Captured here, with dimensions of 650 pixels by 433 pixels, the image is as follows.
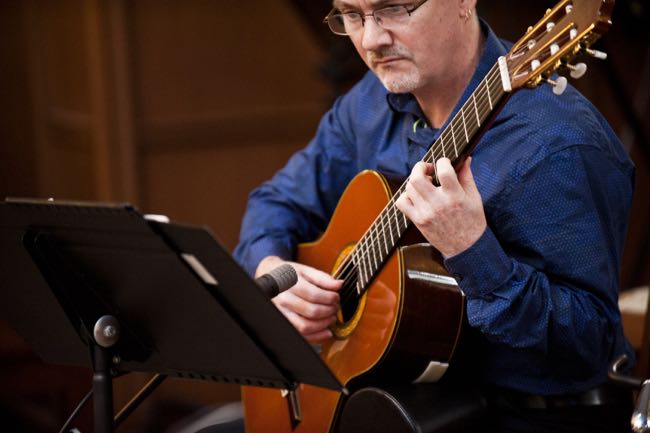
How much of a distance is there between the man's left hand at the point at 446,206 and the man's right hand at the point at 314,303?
356 mm

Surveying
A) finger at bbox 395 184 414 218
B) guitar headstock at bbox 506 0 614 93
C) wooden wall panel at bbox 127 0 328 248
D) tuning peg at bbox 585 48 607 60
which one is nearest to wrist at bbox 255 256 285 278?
finger at bbox 395 184 414 218

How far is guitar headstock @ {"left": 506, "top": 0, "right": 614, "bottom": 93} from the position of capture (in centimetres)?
124

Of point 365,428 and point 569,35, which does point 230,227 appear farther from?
point 569,35

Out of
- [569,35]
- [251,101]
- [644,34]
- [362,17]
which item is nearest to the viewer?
[569,35]

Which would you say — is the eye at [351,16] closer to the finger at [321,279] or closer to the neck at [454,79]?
the neck at [454,79]

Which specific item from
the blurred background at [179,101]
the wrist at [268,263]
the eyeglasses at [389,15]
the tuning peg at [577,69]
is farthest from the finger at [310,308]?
the blurred background at [179,101]

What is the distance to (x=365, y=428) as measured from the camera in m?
1.61

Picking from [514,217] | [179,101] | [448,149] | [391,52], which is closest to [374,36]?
[391,52]

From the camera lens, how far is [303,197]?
85.2 inches

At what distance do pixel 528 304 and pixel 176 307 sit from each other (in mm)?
554

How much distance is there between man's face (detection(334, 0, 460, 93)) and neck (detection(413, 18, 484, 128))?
0.03m

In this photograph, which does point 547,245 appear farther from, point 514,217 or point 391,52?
point 391,52

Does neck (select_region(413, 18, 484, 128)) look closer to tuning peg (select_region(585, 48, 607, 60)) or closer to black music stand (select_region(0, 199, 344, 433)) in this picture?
tuning peg (select_region(585, 48, 607, 60))

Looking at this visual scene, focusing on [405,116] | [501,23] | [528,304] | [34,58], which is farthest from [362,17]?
[34,58]
